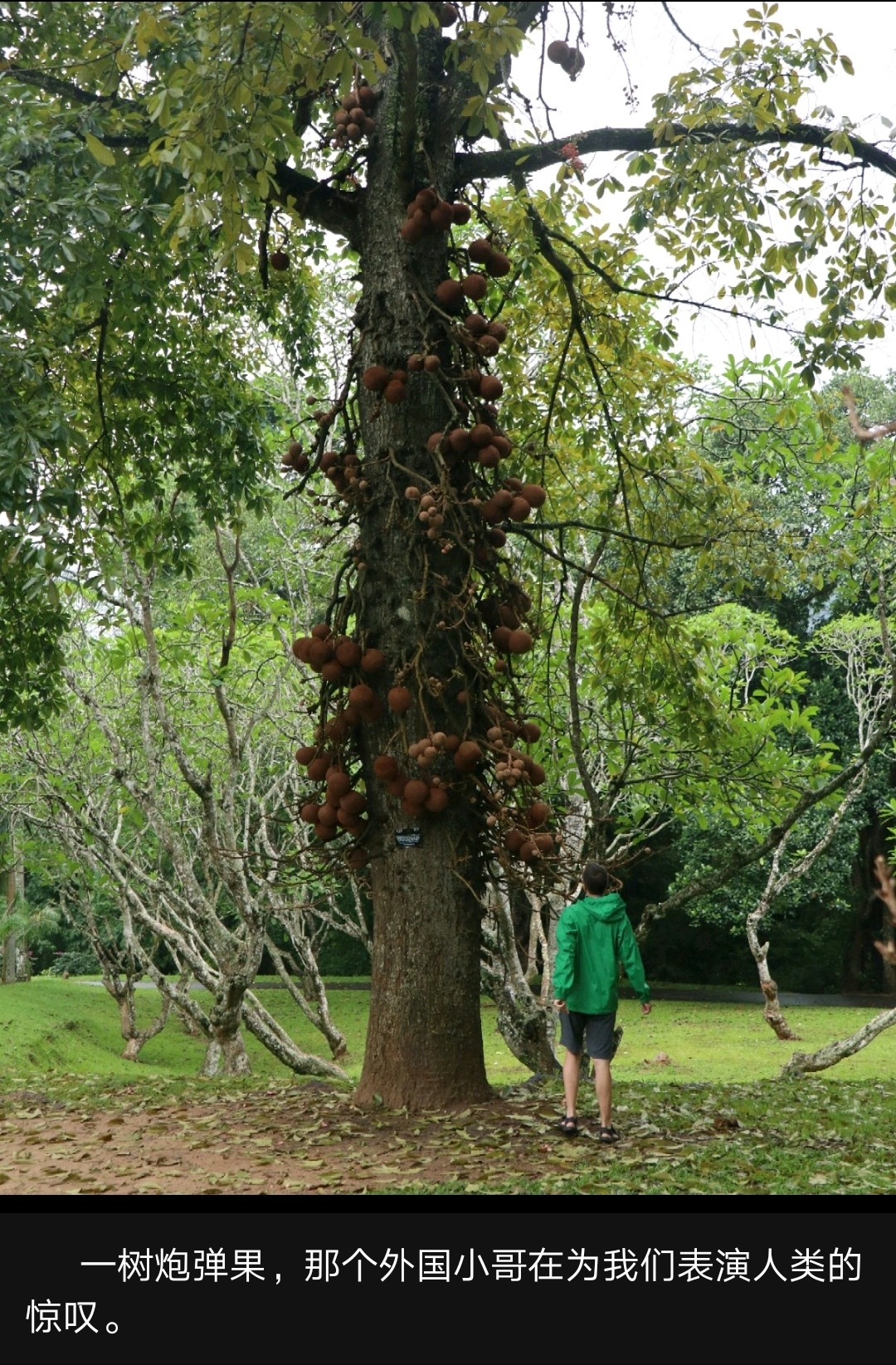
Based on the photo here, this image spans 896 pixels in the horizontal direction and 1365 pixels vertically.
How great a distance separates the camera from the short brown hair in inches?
221

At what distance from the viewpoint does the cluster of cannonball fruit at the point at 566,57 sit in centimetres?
573

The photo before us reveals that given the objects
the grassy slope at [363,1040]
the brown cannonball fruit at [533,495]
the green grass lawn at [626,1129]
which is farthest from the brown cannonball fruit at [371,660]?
the grassy slope at [363,1040]

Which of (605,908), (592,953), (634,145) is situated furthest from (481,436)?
(592,953)

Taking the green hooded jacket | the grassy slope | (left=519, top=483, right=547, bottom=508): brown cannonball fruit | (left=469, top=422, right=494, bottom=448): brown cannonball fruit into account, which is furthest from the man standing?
the grassy slope

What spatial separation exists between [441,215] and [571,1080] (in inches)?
152

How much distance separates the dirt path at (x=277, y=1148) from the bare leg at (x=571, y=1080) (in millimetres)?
140

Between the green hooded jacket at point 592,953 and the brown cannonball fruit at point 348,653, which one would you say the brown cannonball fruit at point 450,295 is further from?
the green hooded jacket at point 592,953

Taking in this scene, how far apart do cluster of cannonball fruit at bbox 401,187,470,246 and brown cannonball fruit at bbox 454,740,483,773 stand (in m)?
2.31

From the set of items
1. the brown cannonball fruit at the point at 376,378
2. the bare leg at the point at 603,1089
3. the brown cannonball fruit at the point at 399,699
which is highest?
the brown cannonball fruit at the point at 376,378

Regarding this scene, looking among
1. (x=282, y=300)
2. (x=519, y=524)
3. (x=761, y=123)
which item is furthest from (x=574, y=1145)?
(x=282, y=300)

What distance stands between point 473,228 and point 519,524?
5482 millimetres

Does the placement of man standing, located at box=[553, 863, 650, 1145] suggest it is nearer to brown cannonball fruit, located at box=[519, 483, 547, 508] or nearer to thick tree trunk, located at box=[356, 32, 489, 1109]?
thick tree trunk, located at box=[356, 32, 489, 1109]

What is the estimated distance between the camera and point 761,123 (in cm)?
562

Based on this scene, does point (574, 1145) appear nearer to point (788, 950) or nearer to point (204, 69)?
point (204, 69)
